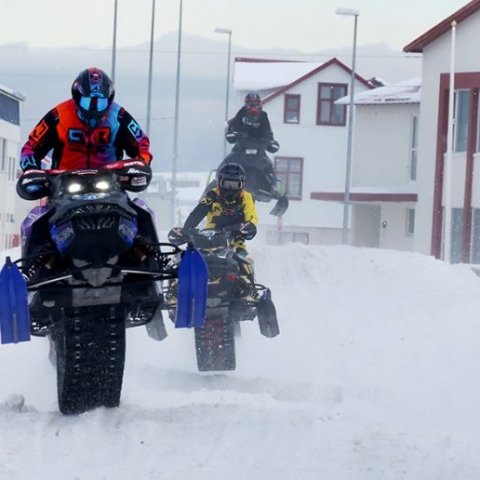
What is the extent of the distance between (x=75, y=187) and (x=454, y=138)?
26.7m

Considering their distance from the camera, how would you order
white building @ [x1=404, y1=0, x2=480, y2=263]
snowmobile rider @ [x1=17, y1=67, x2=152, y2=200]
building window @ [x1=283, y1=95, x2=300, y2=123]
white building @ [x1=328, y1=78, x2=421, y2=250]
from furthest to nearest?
building window @ [x1=283, y1=95, x2=300, y2=123] < white building @ [x1=328, y1=78, x2=421, y2=250] < white building @ [x1=404, y1=0, x2=480, y2=263] < snowmobile rider @ [x1=17, y1=67, x2=152, y2=200]

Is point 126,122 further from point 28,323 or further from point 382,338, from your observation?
point 382,338

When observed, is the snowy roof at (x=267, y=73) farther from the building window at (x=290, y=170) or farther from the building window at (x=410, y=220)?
the building window at (x=410, y=220)

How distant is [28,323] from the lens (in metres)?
7.11

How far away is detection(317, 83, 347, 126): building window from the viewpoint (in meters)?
58.2

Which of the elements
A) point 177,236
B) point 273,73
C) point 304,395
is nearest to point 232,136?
point 177,236

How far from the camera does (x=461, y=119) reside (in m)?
32.5

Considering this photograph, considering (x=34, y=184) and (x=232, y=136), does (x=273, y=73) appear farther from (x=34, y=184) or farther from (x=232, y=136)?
(x=34, y=184)

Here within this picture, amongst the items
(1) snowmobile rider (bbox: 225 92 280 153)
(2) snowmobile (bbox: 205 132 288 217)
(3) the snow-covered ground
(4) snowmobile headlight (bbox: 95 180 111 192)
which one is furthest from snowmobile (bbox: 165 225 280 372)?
(1) snowmobile rider (bbox: 225 92 280 153)

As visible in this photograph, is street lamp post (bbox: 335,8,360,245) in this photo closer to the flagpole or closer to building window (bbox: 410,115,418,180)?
building window (bbox: 410,115,418,180)

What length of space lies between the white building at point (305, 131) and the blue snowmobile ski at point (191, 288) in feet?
163

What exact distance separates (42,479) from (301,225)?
54016 mm

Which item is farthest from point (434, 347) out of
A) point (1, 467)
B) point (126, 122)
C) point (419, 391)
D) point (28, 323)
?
point (1, 467)

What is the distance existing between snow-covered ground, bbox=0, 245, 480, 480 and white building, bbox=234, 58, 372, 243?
38497 millimetres
